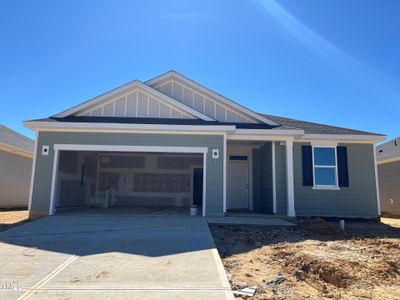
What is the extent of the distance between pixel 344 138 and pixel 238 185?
196 inches

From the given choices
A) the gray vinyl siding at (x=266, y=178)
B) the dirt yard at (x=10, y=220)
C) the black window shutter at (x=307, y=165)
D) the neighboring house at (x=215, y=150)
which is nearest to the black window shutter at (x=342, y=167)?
the neighboring house at (x=215, y=150)

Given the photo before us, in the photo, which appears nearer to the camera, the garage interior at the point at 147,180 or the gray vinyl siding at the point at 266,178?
the gray vinyl siding at the point at 266,178

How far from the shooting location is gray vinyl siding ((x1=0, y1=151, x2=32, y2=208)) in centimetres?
1522

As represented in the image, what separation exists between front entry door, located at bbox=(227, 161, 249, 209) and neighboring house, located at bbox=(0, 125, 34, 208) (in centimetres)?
1112

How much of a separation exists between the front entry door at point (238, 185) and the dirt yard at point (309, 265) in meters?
5.84

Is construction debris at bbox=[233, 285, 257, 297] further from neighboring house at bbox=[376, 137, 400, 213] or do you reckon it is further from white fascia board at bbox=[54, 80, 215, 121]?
neighboring house at bbox=[376, 137, 400, 213]

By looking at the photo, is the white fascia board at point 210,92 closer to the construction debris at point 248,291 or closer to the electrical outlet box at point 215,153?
the electrical outlet box at point 215,153

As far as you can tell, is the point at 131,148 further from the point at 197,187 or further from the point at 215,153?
the point at 197,187

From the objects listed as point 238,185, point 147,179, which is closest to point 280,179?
point 238,185

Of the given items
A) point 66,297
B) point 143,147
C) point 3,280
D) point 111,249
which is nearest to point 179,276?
point 66,297

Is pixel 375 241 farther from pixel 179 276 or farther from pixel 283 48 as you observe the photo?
pixel 283 48

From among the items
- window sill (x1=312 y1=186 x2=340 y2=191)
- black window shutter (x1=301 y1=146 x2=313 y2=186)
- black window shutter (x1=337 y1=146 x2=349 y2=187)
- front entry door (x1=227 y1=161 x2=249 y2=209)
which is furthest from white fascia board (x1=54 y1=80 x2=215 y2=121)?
black window shutter (x1=337 y1=146 x2=349 y2=187)

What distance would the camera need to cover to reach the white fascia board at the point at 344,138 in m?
12.0

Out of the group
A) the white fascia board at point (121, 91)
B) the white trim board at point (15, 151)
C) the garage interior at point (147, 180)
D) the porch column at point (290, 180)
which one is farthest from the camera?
the garage interior at point (147, 180)
